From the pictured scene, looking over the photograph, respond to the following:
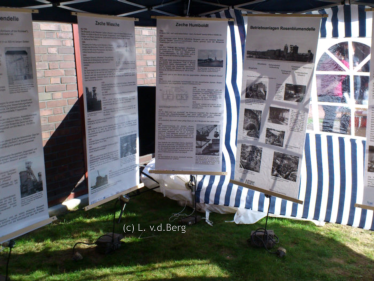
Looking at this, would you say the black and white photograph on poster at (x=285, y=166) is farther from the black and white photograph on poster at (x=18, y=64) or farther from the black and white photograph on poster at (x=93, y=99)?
the black and white photograph on poster at (x=18, y=64)

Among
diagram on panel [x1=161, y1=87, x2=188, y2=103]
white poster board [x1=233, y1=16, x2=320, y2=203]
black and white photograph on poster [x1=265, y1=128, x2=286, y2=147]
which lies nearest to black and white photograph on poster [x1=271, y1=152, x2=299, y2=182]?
white poster board [x1=233, y1=16, x2=320, y2=203]

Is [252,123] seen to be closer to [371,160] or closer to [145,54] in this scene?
[371,160]

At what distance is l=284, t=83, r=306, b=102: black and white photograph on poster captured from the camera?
301 centimetres

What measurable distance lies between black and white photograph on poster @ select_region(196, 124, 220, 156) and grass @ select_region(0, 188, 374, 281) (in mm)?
1006

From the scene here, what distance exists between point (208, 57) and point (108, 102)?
3.50ft

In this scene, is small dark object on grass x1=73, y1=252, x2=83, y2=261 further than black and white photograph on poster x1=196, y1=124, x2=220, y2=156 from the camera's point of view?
No

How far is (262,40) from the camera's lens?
3.14 metres

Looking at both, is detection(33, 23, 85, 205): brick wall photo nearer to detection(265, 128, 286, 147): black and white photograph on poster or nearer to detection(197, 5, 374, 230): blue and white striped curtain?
detection(197, 5, 374, 230): blue and white striped curtain

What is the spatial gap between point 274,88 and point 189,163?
1140mm

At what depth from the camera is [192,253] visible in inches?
138

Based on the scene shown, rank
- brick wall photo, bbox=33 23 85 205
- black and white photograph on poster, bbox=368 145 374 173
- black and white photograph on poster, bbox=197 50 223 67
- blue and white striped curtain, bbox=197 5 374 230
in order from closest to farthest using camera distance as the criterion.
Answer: black and white photograph on poster, bbox=368 145 374 173, blue and white striped curtain, bbox=197 5 374 230, black and white photograph on poster, bbox=197 50 223 67, brick wall photo, bbox=33 23 85 205

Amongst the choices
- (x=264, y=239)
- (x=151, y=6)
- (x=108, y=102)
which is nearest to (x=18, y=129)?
(x=108, y=102)

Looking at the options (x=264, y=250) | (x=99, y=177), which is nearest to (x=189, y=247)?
(x=264, y=250)

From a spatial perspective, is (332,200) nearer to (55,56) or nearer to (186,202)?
(186,202)
